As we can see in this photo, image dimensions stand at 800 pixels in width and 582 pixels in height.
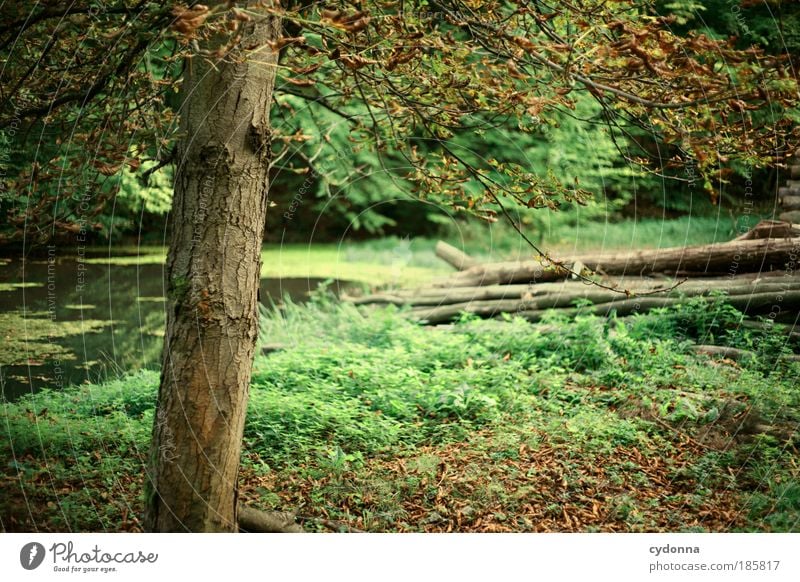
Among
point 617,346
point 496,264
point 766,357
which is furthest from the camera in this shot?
point 496,264

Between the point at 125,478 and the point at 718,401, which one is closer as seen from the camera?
the point at 125,478

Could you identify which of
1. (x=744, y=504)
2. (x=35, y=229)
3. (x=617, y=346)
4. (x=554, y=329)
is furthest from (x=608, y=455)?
(x=35, y=229)

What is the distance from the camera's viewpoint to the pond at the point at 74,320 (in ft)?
17.9

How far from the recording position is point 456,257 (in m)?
9.54

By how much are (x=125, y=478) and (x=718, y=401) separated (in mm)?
3429

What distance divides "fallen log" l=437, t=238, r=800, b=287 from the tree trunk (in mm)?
2342

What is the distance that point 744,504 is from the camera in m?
3.63

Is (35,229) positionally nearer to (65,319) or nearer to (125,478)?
(125,478)

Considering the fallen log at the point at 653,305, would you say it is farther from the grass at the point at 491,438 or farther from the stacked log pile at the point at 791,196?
the stacked log pile at the point at 791,196

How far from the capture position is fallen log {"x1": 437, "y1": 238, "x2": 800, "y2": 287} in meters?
5.68

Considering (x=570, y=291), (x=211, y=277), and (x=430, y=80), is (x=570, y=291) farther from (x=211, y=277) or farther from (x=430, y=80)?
(x=211, y=277)

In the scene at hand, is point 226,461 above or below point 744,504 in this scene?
above

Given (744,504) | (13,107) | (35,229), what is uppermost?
(13,107)
